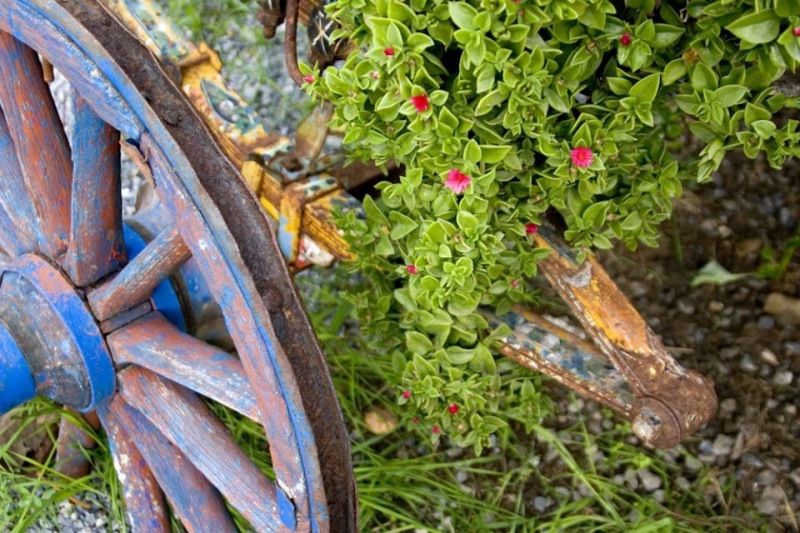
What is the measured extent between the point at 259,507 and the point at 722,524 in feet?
3.85

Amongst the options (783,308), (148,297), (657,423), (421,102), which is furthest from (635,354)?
(783,308)

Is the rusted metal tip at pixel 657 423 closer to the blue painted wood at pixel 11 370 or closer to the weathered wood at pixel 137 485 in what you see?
the weathered wood at pixel 137 485

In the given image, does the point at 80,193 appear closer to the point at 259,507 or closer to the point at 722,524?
the point at 259,507

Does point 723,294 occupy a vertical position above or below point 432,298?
below

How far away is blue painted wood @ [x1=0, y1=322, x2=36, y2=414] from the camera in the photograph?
1589mm

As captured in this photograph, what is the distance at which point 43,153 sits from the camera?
5.45 feet

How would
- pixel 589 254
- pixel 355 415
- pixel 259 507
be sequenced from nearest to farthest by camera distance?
1. pixel 259 507
2. pixel 589 254
3. pixel 355 415

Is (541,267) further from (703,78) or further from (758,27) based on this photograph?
(758,27)

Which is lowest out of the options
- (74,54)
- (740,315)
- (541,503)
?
(740,315)

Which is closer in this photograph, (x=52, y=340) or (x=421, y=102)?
(x=421, y=102)

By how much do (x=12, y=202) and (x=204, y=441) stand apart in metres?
0.59

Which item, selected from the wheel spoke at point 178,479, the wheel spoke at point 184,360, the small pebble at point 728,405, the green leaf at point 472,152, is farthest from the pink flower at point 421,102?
the small pebble at point 728,405

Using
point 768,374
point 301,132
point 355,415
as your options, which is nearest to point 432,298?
point 301,132

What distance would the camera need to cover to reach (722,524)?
2.14 meters
